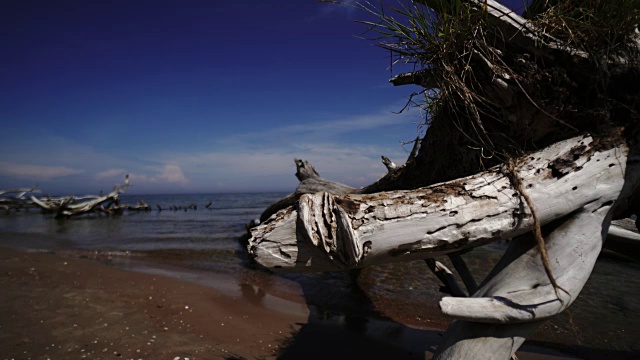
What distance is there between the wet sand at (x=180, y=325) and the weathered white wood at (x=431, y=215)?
9.14 ft

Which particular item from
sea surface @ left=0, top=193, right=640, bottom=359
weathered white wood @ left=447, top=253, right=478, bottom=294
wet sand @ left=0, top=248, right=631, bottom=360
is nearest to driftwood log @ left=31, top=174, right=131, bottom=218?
sea surface @ left=0, top=193, right=640, bottom=359

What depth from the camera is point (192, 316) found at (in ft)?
15.1

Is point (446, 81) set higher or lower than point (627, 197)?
higher

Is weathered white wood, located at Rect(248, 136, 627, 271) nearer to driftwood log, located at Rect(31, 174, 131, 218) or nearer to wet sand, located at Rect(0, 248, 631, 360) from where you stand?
wet sand, located at Rect(0, 248, 631, 360)

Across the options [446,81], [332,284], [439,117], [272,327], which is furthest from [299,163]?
[446,81]

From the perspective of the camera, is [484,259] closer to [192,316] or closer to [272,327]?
[272,327]

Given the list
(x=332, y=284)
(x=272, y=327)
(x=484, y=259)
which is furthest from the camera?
(x=484, y=259)

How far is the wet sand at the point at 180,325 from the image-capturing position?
3.57 m

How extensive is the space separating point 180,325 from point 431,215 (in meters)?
4.16

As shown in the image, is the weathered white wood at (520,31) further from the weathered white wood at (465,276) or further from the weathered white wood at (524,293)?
the weathered white wood at (465,276)

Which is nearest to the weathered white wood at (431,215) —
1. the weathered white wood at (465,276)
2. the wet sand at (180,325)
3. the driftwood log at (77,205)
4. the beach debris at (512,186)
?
the beach debris at (512,186)

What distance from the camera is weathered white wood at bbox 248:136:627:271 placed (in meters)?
1.38

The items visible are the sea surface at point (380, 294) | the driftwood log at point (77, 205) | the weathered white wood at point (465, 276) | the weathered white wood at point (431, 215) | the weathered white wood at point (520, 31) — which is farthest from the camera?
the driftwood log at point (77, 205)

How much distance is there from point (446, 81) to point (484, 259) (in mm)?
9195
